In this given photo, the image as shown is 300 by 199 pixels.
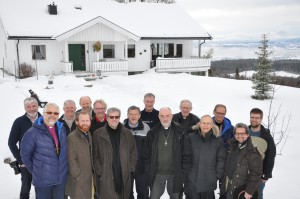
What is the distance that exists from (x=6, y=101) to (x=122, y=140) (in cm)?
839

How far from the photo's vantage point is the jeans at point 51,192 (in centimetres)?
404

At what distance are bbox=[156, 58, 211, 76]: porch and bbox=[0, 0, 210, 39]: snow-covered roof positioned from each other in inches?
79.2

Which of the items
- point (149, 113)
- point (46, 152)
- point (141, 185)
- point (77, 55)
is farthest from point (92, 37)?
point (46, 152)

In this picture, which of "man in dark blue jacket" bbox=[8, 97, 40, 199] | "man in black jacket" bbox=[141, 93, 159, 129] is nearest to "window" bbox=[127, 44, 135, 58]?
"man in black jacket" bbox=[141, 93, 159, 129]

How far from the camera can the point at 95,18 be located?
1894 centimetres

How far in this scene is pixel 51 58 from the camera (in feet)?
64.2

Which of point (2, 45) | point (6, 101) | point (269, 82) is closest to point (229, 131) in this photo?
point (6, 101)

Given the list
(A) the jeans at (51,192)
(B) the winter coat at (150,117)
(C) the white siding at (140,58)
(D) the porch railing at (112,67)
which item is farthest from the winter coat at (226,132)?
(C) the white siding at (140,58)

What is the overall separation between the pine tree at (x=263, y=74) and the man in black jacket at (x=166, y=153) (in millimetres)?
12931

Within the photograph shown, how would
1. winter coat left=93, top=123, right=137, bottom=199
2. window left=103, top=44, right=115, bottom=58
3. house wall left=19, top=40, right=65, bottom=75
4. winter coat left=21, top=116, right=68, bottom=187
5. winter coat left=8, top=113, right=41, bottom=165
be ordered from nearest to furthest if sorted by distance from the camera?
winter coat left=21, top=116, right=68, bottom=187 → winter coat left=93, top=123, right=137, bottom=199 → winter coat left=8, top=113, right=41, bottom=165 → house wall left=19, top=40, right=65, bottom=75 → window left=103, top=44, right=115, bottom=58

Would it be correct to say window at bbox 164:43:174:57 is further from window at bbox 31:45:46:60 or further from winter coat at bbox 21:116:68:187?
winter coat at bbox 21:116:68:187

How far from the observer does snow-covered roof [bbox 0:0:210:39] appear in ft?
62.5

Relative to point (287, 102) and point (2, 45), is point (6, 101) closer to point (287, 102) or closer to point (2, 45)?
point (2, 45)

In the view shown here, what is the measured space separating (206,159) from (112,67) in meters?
16.3
